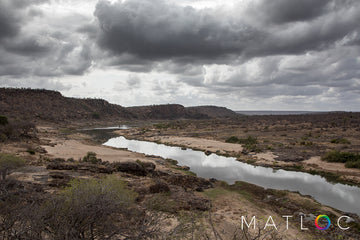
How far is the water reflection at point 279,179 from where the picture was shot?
17.7m

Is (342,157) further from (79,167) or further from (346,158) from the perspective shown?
(79,167)

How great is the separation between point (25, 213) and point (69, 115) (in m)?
108

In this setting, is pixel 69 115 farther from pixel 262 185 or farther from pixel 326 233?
pixel 326 233

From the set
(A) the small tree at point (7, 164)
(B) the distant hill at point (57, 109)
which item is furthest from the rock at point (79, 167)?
(B) the distant hill at point (57, 109)

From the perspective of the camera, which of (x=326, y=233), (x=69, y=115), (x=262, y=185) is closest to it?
(x=326, y=233)

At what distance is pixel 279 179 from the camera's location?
22.9 meters

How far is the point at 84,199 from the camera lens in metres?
7.24

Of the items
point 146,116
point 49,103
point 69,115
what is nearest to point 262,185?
point 69,115

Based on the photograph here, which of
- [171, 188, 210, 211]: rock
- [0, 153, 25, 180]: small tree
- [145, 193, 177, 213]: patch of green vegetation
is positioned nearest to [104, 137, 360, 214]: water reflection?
[171, 188, 210, 211]: rock

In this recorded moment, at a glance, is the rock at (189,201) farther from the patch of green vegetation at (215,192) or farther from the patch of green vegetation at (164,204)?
the patch of green vegetation at (215,192)

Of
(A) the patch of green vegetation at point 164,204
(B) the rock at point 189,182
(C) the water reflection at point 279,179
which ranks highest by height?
(A) the patch of green vegetation at point 164,204

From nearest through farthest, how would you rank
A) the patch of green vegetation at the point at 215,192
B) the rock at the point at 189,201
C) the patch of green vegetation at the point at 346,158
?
the rock at the point at 189,201 < the patch of green vegetation at the point at 215,192 < the patch of green vegetation at the point at 346,158

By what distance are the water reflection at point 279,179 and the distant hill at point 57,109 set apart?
58129 mm

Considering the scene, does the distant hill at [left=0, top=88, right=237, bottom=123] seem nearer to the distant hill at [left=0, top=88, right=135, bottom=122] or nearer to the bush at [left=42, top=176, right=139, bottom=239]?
the distant hill at [left=0, top=88, right=135, bottom=122]
